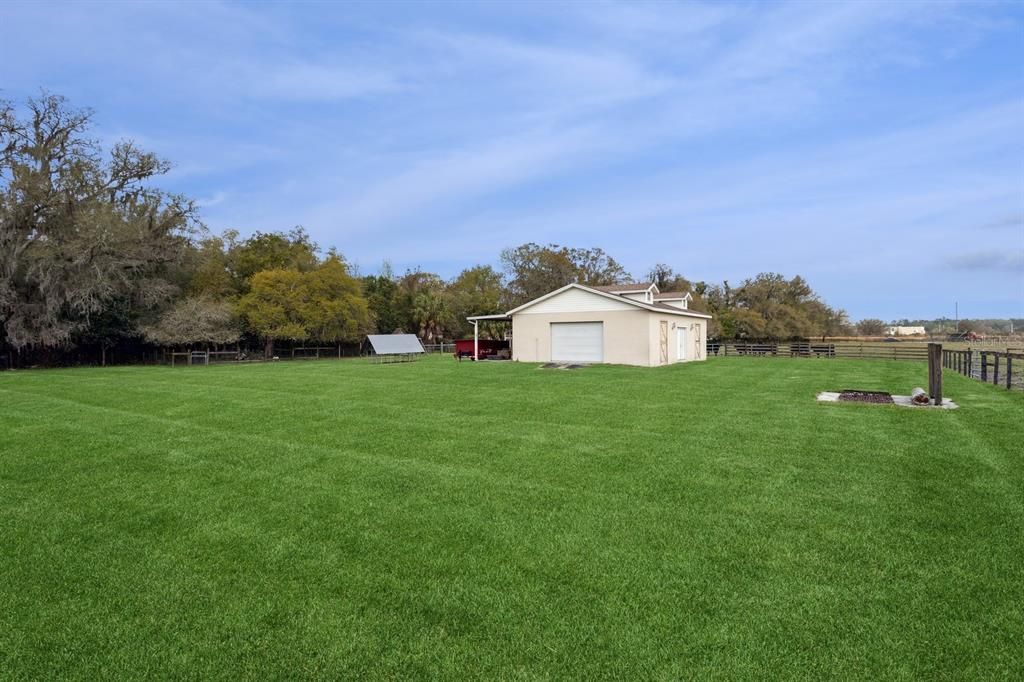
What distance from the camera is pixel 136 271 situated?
31.0 metres

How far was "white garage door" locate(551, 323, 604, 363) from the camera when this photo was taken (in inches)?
971

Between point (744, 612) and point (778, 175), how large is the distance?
2580 centimetres

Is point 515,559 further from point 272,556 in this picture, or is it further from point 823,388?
point 823,388

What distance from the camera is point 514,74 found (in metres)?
19.5

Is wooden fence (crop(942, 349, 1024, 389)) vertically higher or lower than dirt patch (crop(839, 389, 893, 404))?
higher

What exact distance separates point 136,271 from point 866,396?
3541 cm

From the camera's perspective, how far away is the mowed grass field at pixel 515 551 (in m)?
2.89

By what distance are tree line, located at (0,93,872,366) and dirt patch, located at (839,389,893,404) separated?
3111 cm

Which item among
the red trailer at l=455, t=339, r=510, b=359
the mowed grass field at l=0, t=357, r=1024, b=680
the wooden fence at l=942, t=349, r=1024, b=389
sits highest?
the red trailer at l=455, t=339, r=510, b=359

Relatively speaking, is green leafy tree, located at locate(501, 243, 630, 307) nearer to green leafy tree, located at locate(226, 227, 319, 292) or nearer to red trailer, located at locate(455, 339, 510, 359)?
green leafy tree, located at locate(226, 227, 319, 292)

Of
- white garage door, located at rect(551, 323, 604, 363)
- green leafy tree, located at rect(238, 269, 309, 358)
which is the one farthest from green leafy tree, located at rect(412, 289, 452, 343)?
white garage door, located at rect(551, 323, 604, 363)

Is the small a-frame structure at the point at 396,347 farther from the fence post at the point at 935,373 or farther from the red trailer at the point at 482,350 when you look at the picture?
the fence post at the point at 935,373

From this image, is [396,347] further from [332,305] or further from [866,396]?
[866,396]

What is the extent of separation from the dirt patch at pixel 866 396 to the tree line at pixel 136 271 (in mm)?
31112
